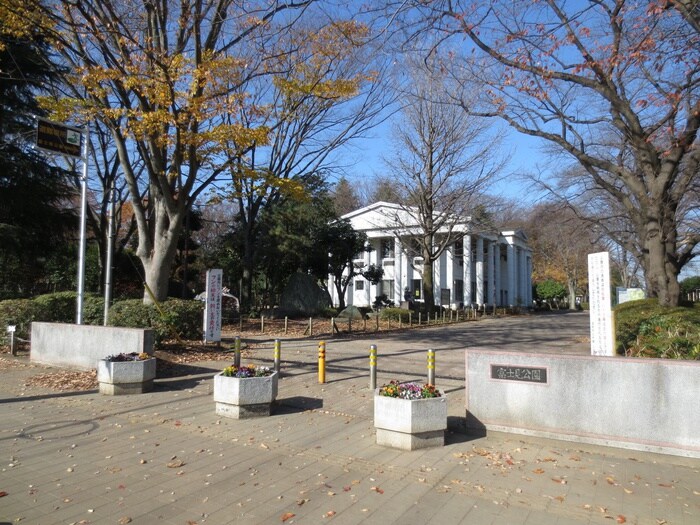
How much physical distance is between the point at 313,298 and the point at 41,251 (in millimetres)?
13377

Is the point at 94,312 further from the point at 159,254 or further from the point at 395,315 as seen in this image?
the point at 395,315

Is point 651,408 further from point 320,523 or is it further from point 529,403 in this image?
point 320,523

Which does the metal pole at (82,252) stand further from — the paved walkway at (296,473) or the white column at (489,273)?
the white column at (489,273)

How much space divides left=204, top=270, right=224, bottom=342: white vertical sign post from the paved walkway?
16.9ft

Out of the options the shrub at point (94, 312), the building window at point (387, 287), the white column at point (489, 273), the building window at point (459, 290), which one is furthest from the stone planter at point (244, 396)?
the white column at point (489, 273)

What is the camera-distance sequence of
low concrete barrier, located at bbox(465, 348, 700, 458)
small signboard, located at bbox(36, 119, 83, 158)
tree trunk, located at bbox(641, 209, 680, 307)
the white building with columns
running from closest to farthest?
low concrete barrier, located at bbox(465, 348, 700, 458)
small signboard, located at bbox(36, 119, 83, 158)
tree trunk, located at bbox(641, 209, 680, 307)
the white building with columns

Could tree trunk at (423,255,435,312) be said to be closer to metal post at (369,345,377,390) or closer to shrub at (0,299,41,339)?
shrub at (0,299,41,339)

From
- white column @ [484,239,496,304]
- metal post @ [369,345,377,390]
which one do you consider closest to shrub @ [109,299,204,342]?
metal post @ [369,345,377,390]

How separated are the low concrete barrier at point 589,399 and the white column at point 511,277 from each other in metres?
53.2

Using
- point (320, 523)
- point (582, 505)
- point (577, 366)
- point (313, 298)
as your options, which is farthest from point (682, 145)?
point (313, 298)

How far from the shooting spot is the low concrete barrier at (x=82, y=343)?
1027 cm

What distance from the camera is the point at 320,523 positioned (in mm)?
4090

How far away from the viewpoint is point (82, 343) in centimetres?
1138

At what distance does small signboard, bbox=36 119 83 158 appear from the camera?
1285 cm
